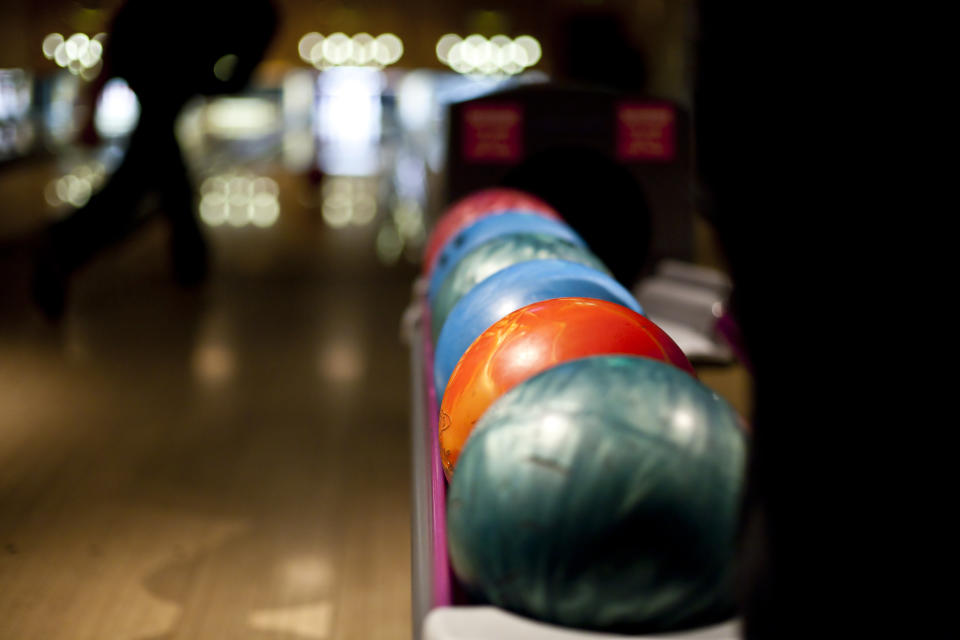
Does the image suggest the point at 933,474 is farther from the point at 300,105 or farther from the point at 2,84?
the point at 300,105

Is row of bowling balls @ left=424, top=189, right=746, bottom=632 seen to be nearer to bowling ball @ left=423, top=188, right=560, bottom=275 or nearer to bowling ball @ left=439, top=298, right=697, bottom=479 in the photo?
bowling ball @ left=439, top=298, right=697, bottom=479

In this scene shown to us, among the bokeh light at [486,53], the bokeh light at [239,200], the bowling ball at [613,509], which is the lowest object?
the bokeh light at [239,200]

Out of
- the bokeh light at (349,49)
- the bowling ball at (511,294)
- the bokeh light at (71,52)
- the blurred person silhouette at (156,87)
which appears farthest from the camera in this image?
the bokeh light at (349,49)

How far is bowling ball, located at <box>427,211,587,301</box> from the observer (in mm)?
2289

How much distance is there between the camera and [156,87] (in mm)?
3863

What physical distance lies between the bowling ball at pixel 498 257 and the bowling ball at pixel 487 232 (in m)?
0.11

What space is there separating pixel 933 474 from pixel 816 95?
1.08 ft

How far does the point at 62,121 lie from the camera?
1052 cm

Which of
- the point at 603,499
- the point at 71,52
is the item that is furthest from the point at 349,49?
the point at 603,499

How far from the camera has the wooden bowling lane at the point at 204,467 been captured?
1.76 metres

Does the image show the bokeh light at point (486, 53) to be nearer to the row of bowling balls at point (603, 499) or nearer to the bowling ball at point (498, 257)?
the bowling ball at point (498, 257)

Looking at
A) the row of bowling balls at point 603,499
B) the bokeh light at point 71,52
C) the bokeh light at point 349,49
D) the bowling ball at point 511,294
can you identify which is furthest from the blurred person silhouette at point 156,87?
the bokeh light at point 349,49

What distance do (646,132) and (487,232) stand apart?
1413 mm

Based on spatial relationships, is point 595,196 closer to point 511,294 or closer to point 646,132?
point 646,132
